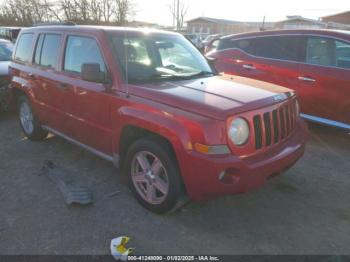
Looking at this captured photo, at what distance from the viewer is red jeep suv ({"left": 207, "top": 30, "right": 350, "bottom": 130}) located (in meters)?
5.16

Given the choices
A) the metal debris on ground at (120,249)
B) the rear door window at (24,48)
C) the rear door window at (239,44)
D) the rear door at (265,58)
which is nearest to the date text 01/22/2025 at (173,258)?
the metal debris on ground at (120,249)

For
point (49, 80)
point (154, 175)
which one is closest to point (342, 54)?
point (154, 175)

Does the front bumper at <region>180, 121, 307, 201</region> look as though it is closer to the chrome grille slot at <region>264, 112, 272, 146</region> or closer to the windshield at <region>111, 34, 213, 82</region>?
the chrome grille slot at <region>264, 112, 272, 146</region>

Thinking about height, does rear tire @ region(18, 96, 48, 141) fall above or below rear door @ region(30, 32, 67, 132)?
below

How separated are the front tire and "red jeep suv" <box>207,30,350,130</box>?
3.34 meters

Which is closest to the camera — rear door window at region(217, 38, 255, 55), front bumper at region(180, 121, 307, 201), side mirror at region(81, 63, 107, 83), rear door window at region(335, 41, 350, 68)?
front bumper at region(180, 121, 307, 201)

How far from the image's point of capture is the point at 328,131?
5.93 metres

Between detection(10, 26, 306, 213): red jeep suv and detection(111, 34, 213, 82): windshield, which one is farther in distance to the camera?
detection(111, 34, 213, 82): windshield

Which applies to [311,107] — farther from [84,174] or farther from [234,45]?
[84,174]

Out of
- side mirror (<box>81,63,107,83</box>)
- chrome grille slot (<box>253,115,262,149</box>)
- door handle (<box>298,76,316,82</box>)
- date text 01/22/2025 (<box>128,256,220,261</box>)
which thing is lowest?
date text 01/22/2025 (<box>128,256,220,261</box>)

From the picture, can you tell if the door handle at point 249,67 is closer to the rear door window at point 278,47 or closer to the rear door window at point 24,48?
the rear door window at point 278,47

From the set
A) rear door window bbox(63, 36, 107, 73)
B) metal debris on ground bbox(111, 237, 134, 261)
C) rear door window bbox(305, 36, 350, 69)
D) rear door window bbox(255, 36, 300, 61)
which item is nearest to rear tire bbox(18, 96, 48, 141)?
rear door window bbox(63, 36, 107, 73)

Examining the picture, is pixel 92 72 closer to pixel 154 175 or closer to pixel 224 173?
pixel 154 175

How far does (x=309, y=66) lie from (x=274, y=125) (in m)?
2.87
